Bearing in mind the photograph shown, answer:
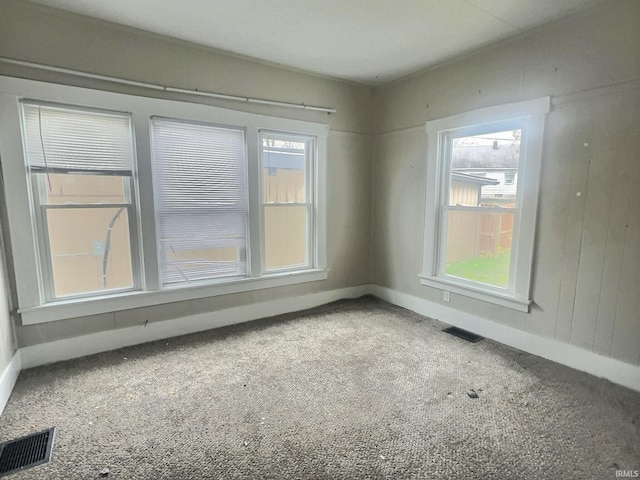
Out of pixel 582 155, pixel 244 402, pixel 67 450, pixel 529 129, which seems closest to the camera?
pixel 67 450

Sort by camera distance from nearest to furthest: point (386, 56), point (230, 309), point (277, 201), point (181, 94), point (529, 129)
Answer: point (529, 129), point (181, 94), point (386, 56), point (230, 309), point (277, 201)

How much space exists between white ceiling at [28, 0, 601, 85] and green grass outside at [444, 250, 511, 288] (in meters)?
1.90

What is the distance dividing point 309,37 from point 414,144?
1636mm

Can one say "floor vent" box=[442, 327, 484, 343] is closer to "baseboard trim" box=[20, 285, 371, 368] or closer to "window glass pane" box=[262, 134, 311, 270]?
"baseboard trim" box=[20, 285, 371, 368]

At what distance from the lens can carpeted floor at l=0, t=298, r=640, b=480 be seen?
65.5 inches

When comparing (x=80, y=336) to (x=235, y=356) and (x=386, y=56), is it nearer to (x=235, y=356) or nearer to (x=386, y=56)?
(x=235, y=356)

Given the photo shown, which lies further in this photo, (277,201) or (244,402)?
(277,201)

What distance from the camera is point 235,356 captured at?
2.81 meters

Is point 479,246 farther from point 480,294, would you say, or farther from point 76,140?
point 76,140

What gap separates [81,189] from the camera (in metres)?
2.73

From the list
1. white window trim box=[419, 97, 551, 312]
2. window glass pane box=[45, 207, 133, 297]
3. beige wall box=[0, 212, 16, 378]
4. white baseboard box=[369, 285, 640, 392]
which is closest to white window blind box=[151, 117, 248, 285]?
window glass pane box=[45, 207, 133, 297]

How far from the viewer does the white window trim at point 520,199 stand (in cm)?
271

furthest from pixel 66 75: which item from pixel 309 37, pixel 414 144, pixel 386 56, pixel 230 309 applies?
pixel 414 144

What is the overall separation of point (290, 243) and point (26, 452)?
8.90ft
